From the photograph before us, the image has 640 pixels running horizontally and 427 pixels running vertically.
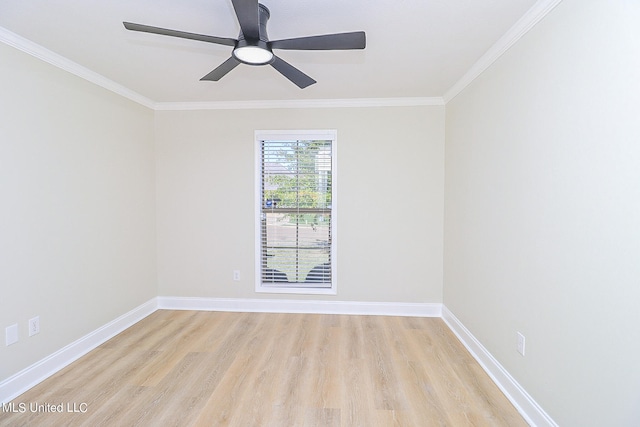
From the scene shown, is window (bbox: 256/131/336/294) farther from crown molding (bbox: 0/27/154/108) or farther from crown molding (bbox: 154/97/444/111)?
crown molding (bbox: 0/27/154/108)

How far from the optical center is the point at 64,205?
8.11 feet

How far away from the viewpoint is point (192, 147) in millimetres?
3639

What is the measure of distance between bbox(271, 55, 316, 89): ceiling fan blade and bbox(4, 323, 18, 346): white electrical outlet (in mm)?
2542

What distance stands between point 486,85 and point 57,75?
3.48m

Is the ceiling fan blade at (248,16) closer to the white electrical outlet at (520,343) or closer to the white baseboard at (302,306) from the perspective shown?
the white electrical outlet at (520,343)

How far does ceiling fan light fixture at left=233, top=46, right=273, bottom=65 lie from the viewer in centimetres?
169

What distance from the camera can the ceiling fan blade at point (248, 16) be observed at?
1340 mm

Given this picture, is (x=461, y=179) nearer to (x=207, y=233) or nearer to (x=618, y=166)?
(x=618, y=166)

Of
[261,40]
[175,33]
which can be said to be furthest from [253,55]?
[175,33]

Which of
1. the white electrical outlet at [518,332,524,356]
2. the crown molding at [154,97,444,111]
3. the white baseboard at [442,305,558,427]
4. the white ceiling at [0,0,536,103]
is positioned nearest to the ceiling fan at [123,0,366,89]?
the white ceiling at [0,0,536,103]

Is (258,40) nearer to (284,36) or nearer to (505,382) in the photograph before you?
(284,36)

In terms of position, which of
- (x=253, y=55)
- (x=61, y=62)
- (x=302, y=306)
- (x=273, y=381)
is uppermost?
(x=61, y=62)

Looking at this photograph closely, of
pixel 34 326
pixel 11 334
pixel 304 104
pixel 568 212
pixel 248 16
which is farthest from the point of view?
pixel 304 104

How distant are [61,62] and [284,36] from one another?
1.85 metres
